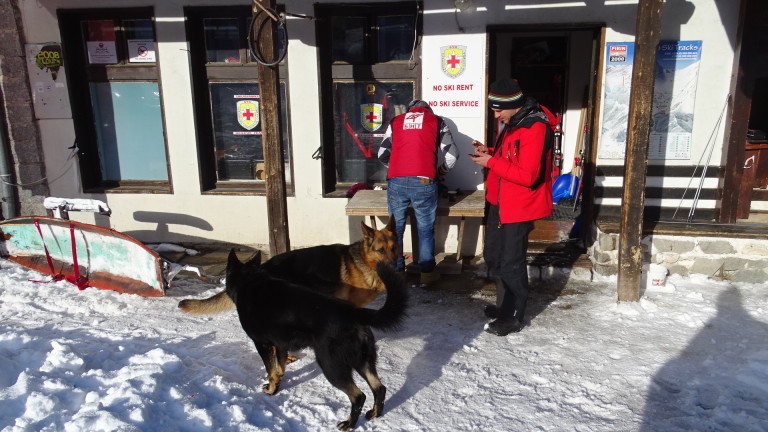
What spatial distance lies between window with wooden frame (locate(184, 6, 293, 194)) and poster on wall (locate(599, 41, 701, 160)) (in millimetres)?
3887

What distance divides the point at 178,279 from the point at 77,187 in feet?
8.35

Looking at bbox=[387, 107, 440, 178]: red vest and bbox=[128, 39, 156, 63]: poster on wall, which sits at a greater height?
bbox=[128, 39, 156, 63]: poster on wall

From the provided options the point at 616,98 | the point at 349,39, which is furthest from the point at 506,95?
the point at 349,39

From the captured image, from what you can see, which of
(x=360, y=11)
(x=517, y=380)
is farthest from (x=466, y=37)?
(x=517, y=380)

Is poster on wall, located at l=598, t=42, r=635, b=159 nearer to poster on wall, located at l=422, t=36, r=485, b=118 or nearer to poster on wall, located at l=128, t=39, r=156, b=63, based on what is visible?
poster on wall, located at l=422, t=36, r=485, b=118

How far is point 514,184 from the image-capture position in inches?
171

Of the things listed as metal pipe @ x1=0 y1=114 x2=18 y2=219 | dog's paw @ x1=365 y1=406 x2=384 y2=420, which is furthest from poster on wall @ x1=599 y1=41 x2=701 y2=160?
metal pipe @ x1=0 y1=114 x2=18 y2=219

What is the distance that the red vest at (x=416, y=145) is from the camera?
5551mm

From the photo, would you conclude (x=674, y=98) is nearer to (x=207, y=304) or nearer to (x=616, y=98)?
(x=616, y=98)

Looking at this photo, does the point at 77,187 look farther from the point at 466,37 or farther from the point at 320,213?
the point at 466,37

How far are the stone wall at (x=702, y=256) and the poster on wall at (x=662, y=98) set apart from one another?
1.04 m

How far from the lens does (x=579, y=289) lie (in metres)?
5.66

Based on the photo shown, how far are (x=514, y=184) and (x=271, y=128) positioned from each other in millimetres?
2425

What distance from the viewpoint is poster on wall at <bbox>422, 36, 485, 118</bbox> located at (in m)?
6.18
